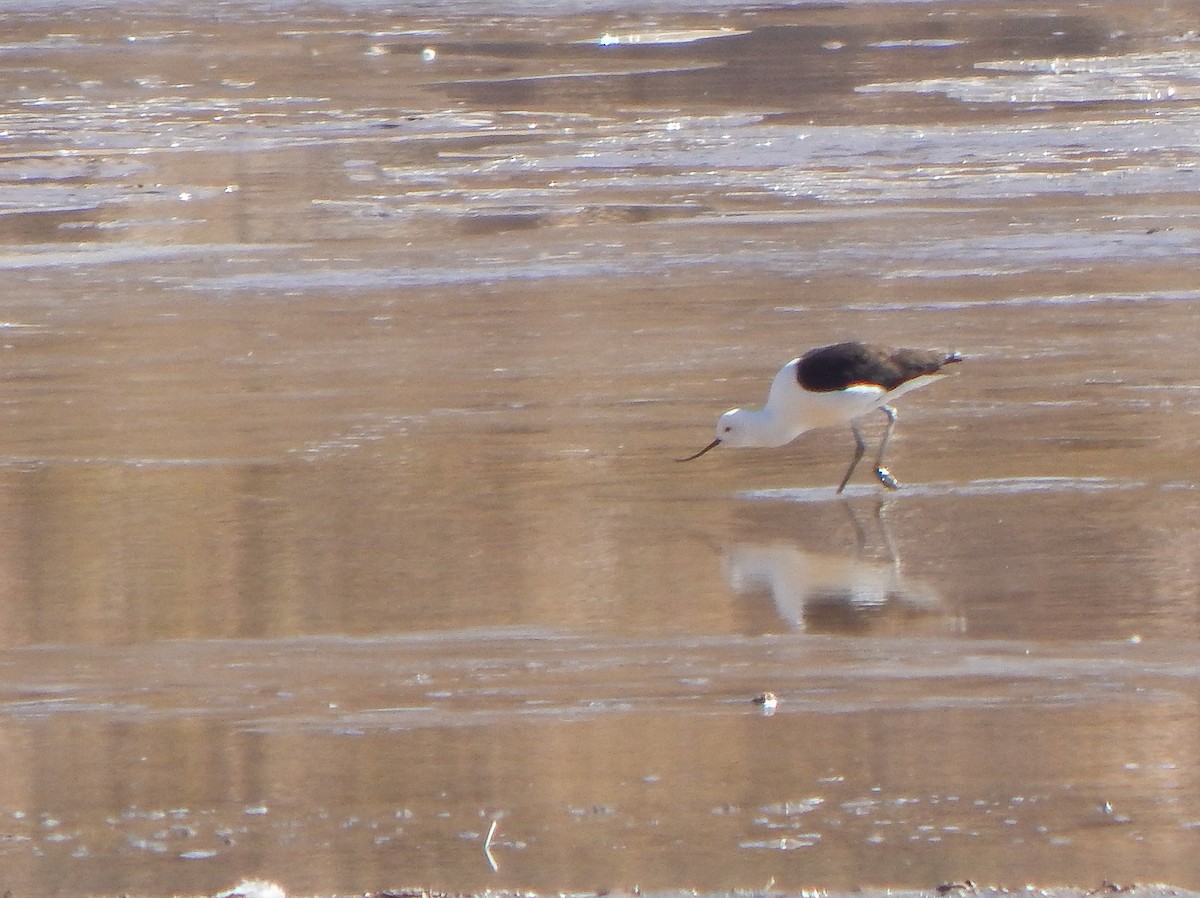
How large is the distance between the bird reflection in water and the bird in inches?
29.6

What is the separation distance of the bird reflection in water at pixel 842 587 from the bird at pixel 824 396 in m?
0.75

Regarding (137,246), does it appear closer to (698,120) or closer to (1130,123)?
(698,120)

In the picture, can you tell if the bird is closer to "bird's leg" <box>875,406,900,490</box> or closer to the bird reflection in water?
"bird's leg" <box>875,406,900,490</box>

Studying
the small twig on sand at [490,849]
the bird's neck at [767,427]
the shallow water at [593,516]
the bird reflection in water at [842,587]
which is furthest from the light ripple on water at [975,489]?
the small twig on sand at [490,849]

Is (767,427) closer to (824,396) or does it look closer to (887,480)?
(824,396)

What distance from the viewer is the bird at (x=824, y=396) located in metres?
8.18

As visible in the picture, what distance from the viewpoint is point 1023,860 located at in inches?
181

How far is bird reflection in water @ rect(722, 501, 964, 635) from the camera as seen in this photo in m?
6.35

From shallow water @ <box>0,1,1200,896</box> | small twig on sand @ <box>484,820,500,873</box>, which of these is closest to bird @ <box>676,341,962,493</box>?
shallow water @ <box>0,1,1200,896</box>

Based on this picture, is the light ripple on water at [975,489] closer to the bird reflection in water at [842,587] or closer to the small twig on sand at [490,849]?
the bird reflection in water at [842,587]

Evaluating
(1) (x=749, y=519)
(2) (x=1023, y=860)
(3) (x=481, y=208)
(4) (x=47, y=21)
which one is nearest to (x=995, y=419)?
(1) (x=749, y=519)

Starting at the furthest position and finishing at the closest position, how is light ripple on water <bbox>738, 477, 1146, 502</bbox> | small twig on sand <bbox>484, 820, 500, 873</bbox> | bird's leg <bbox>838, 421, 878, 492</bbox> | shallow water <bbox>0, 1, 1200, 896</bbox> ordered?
1. bird's leg <bbox>838, 421, 878, 492</bbox>
2. light ripple on water <bbox>738, 477, 1146, 502</bbox>
3. shallow water <bbox>0, 1, 1200, 896</bbox>
4. small twig on sand <bbox>484, 820, 500, 873</bbox>

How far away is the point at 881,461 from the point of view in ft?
27.3

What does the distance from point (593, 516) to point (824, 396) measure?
107 cm
